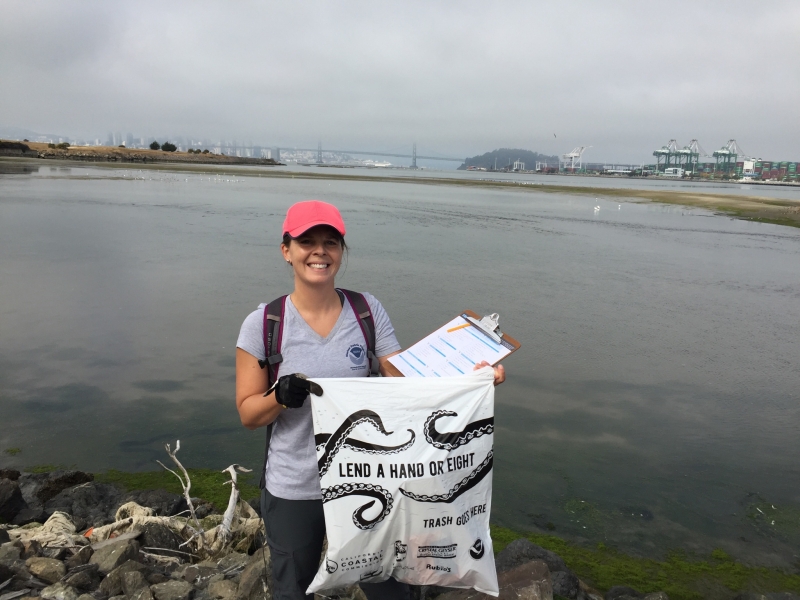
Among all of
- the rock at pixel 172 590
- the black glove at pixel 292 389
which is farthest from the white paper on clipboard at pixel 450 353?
the rock at pixel 172 590

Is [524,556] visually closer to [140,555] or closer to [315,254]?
[140,555]

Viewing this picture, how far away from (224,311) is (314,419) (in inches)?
327

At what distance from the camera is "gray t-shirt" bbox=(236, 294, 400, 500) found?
2506 millimetres

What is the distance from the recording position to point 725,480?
595 cm

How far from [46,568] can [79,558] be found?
24cm

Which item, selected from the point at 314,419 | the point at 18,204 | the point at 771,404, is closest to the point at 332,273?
the point at 314,419

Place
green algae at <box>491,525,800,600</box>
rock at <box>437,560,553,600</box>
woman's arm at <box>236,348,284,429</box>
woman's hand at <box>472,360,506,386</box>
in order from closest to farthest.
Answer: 1. woman's arm at <box>236,348,284,429</box>
2. woman's hand at <box>472,360,506,386</box>
3. rock at <box>437,560,553,600</box>
4. green algae at <box>491,525,800,600</box>

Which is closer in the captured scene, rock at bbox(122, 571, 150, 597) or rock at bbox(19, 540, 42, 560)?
rock at bbox(122, 571, 150, 597)

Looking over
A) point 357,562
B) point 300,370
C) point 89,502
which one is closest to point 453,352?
point 300,370

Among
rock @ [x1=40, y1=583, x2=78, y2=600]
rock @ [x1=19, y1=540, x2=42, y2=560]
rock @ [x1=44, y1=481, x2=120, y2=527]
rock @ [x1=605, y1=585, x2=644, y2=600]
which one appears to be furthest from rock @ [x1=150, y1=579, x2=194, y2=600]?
rock @ [x1=605, y1=585, x2=644, y2=600]

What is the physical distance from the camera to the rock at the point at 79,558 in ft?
13.3

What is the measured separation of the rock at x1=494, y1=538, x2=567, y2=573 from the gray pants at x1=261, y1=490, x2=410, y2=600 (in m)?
2.46

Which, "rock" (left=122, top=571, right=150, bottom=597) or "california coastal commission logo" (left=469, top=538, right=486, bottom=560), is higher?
"california coastal commission logo" (left=469, top=538, right=486, bottom=560)

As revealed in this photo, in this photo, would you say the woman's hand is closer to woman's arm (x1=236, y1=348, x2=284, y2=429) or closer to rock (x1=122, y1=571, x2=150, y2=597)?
woman's arm (x1=236, y1=348, x2=284, y2=429)
